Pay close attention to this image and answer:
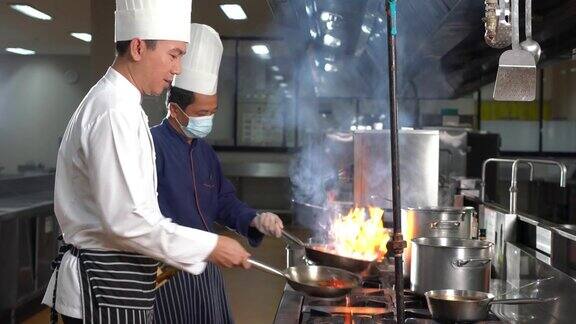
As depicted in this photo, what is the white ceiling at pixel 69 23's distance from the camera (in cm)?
761

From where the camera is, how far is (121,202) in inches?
60.1

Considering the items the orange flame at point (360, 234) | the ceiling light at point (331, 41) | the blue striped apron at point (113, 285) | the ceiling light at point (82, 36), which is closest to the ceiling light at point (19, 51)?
the ceiling light at point (82, 36)

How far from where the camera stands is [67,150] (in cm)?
163

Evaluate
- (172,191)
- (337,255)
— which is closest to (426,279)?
(337,255)

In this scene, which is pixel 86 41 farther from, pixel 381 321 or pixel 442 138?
pixel 381 321

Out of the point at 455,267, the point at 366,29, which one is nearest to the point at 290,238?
the point at 455,267

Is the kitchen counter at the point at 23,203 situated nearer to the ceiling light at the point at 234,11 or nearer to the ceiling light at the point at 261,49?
the ceiling light at the point at 234,11

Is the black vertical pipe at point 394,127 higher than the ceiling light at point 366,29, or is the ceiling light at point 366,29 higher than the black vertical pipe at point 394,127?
the ceiling light at point 366,29

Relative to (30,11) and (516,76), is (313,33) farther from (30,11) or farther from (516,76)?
(30,11)

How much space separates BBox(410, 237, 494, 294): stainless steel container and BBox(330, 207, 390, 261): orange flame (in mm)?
359

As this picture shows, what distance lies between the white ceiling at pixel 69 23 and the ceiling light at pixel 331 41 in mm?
2450

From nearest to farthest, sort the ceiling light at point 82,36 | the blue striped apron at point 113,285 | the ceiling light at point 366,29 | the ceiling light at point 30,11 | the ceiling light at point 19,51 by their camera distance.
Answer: the blue striped apron at point 113,285 → the ceiling light at point 366,29 → the ceiling light at point 30,11 → the ceiling light at point 82,36 → the ceiling light at point 19,51

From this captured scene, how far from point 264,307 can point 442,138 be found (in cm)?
261

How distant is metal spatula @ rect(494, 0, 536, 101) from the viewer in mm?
1979
